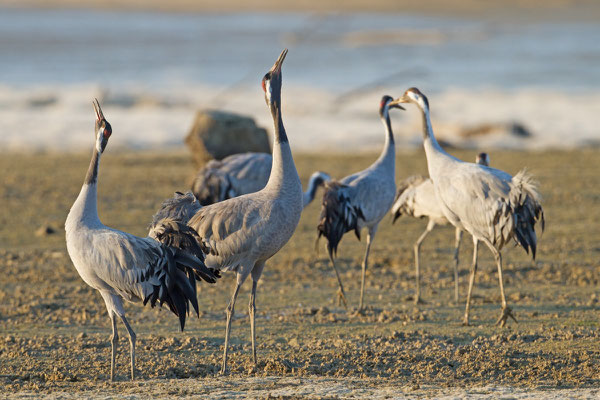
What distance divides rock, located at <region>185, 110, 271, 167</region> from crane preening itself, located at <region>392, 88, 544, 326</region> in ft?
21.5

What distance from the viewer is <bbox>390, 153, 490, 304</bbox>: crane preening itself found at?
8.99m

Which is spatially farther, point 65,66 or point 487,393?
point 65,66

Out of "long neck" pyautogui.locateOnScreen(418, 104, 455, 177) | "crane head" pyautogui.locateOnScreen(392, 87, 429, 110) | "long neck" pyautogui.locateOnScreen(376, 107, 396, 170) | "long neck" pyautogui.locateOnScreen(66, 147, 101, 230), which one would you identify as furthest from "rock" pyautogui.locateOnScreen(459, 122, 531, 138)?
"long neck" pyautogui.locateOnScreen(66, 147, 101, 230)

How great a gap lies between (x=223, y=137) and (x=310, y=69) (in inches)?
1019

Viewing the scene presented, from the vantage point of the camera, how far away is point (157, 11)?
69000mm

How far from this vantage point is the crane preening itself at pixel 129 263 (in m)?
6.10

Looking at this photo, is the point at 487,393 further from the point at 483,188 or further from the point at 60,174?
the point at 60,174

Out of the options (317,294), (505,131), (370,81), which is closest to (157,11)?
(370,81)

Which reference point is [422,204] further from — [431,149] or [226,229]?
[226,229]

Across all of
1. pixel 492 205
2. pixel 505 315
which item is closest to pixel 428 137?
pixel 492 205

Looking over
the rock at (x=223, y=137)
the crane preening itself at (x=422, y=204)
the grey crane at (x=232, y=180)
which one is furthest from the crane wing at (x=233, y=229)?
the rock at (x=223, y=137)

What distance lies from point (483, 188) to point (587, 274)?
216 centimetres

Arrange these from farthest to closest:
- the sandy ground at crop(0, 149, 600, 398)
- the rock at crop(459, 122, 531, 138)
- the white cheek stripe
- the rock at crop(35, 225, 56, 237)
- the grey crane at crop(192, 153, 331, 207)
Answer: the rock at crop(459, 122, 531, 138) → the rock at crop(35, 225, 56, 237) → the grey crane at crop(192, 153, 331, 207) → the white cheek stripe → the sandy ground at crop(0, 149, 600, 398)

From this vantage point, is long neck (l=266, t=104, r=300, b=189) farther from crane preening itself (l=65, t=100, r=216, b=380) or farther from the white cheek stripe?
the white cheek stripe
